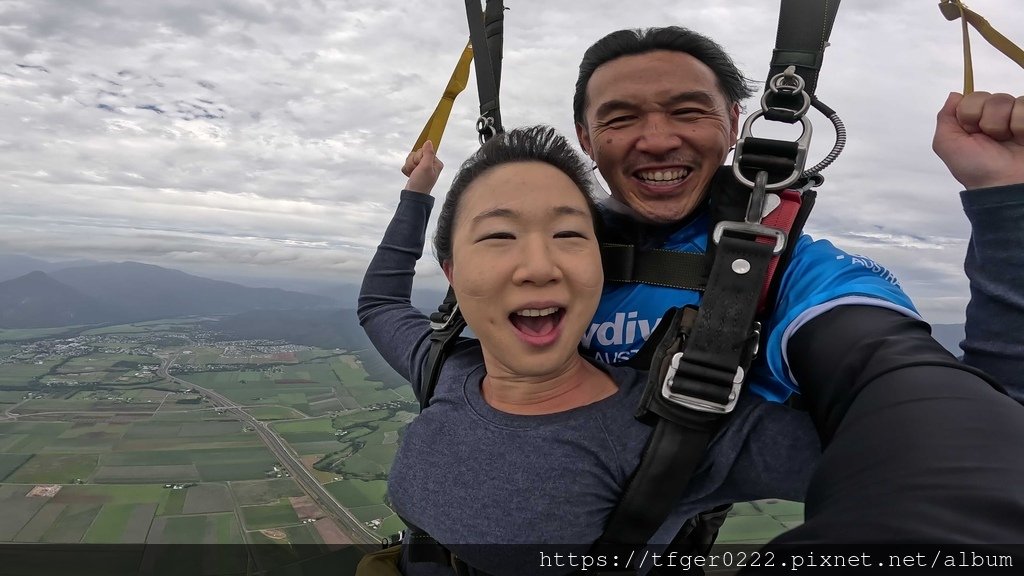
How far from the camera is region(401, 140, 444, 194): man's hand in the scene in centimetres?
250

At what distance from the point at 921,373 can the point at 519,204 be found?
1.07 metres

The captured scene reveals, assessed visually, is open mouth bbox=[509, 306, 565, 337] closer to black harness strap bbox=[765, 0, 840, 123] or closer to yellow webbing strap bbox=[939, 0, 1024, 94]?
black harness strap bbox=[765, 0, 840, 123]

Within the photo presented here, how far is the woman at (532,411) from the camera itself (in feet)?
4.24

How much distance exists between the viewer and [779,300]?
133 centimetres

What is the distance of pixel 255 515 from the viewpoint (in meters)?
18.6

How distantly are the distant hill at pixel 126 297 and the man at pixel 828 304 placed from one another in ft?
252

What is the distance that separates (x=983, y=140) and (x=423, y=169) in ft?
6.86

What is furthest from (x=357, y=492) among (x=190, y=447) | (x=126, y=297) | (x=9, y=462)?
(x=126, y=297)

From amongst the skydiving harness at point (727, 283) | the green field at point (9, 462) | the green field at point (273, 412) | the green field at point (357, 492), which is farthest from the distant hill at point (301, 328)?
the skydiving harness at point (727, 283)

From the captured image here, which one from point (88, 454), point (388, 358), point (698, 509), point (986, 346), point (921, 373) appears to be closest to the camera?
point (921, 373)

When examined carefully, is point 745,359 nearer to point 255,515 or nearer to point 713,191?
point 713,191

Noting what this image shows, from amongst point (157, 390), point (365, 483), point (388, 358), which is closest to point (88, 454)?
point (157, 390)

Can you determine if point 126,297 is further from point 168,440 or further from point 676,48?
point 676,48

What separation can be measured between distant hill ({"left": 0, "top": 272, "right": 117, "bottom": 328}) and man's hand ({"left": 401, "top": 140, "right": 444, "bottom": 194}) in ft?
271
